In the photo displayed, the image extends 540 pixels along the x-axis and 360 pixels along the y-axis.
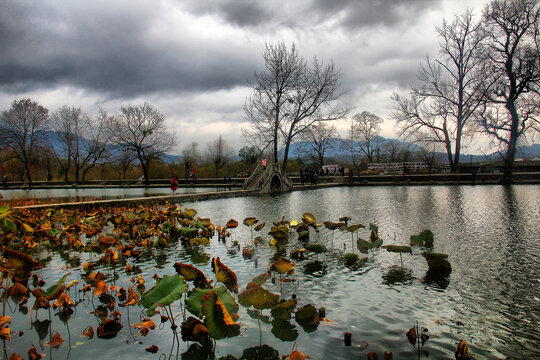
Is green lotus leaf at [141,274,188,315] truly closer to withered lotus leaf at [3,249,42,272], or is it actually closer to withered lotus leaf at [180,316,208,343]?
withered lotus leaf at [180,316,208,343]

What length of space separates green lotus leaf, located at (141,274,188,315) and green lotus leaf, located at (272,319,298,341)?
36.1 inches

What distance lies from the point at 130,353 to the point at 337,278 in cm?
274

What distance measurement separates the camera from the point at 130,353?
103 inches

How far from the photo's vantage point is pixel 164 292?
266cm

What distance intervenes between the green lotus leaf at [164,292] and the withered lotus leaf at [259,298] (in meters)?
0.48

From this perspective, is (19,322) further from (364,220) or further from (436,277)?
(364,220)

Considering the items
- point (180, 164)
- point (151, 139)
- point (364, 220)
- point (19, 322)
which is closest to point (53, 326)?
point (19, 322)

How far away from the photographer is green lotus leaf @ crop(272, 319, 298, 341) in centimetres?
284

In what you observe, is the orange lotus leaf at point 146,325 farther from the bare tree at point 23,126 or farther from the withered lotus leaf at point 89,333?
the bare tree at point 23,126

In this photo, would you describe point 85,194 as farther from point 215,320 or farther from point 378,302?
point 215,320

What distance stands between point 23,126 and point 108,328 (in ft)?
183

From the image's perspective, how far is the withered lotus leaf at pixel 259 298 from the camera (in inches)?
103

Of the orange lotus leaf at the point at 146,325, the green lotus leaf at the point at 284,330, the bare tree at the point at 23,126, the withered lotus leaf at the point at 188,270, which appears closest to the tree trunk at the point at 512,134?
the green lotus leaf at the point at 284,330

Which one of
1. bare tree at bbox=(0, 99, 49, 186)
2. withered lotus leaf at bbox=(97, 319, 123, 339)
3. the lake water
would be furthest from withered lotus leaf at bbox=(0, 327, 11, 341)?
bare tree at bbox=(0, 99, 49, 186)
